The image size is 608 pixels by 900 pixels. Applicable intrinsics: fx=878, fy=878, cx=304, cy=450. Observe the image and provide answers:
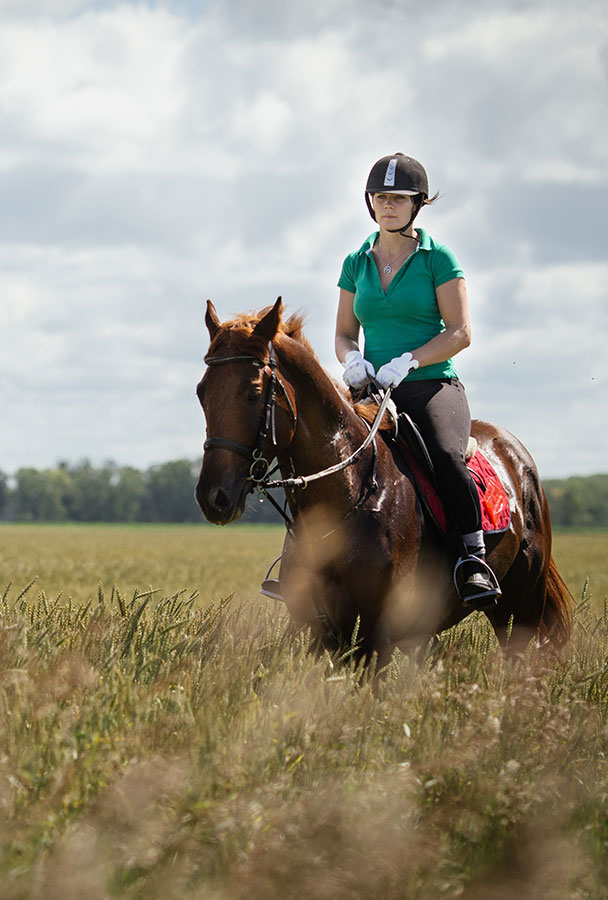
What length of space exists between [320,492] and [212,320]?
44.4 inches

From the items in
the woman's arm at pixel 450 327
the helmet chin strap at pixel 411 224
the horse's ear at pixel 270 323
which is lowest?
the horse's ear at pixel 270 323

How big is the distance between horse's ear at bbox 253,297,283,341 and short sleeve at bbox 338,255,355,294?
1782 millimetres

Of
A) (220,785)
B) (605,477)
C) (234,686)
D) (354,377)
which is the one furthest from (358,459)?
(605,477)

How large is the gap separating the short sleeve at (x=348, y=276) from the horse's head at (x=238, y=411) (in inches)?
68.0

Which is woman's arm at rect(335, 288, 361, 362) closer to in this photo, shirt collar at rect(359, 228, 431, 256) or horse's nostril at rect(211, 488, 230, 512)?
shirt collar at rect(359, 228, 431, 256)

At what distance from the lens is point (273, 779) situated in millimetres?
3477

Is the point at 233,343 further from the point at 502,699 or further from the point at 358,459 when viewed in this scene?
the point at 502,699

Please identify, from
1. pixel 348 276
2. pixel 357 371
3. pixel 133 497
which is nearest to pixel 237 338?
pixel 357 371

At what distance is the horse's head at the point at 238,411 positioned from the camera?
13.2 ft

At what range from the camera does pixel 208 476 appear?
13.2 feet

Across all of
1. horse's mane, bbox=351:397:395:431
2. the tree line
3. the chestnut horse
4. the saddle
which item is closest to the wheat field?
the chestnut horse

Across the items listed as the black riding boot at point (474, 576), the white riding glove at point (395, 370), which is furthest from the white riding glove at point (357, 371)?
the black riding boot at point (474, 576)

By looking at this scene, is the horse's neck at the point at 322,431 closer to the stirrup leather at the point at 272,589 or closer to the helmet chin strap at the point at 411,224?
the stirrup leather at the point at 272,589

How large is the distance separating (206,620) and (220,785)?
238cm
